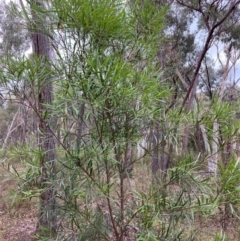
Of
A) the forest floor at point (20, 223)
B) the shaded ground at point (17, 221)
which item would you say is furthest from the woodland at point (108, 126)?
the shaded ground at point (17, 221)

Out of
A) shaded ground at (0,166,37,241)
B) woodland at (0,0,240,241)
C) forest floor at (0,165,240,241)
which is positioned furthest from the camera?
shaded ground at (0,166,37,241)

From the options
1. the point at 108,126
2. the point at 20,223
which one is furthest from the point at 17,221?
the point at 108,126

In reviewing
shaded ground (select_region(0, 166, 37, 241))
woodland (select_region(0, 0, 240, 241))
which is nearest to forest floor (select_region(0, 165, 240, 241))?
shaded ground (select_region(0, 166, 37, 241))

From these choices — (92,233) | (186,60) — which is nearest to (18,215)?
(92,233)

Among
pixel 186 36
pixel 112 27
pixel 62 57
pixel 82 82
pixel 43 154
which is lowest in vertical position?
pixel 43 154

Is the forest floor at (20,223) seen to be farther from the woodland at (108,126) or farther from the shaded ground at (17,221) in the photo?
the woodland at (108,126)

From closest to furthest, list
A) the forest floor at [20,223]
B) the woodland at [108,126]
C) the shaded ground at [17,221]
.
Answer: the woodland at [108,126]
the forest floor at [20,223]
the shaded ground at [17,221]

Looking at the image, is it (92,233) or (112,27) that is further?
(92,233)

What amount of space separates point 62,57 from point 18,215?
3.86 m

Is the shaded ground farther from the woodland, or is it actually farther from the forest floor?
the woodland

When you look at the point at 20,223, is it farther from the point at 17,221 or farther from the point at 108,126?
the point at 108,126

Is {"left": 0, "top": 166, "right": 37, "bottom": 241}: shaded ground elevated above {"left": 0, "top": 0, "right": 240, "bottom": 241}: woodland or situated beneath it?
situated beneath

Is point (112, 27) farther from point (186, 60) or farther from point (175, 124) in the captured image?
point (186, 60)

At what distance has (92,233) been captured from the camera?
1506 millimetres
